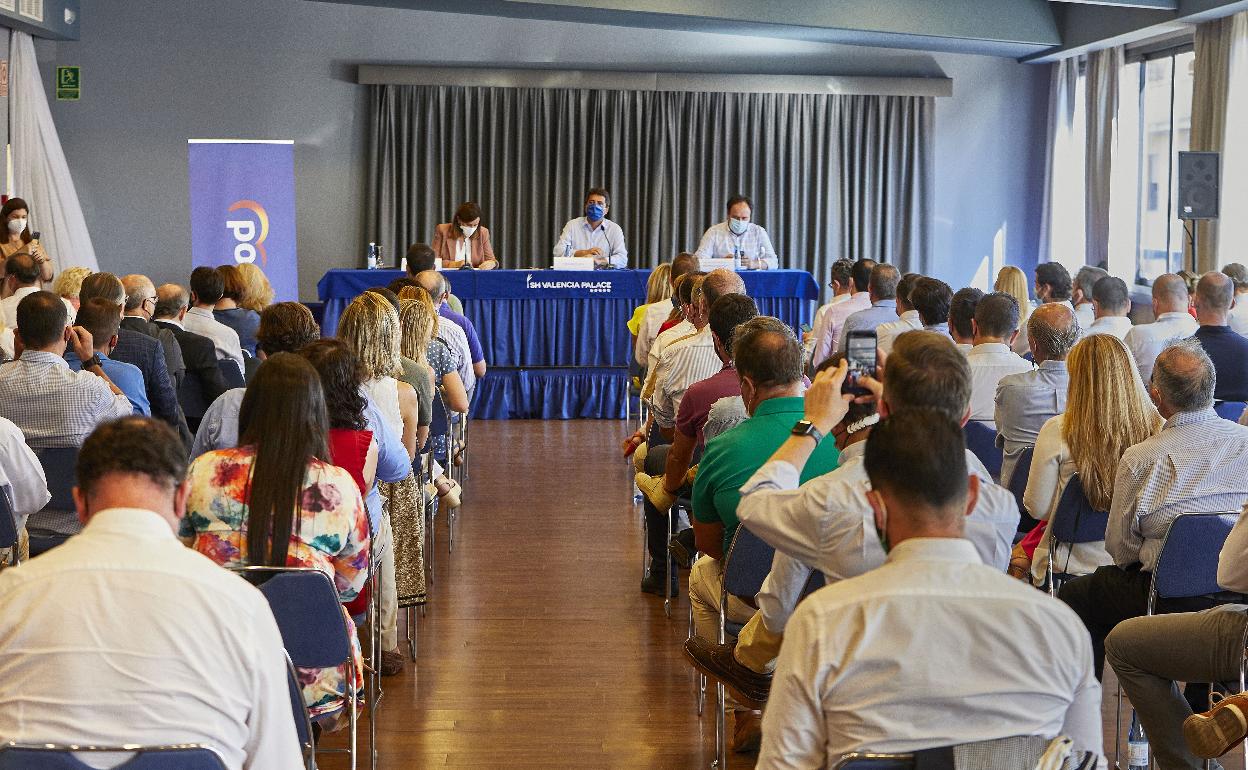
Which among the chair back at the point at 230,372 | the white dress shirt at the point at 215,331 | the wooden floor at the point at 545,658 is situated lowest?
the wooden floor at the point at 545,658

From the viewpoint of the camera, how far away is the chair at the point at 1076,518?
157 inches

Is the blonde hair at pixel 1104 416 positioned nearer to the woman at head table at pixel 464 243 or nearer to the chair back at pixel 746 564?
the chair back at pixel 746 564

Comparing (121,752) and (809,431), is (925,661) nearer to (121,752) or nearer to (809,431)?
(809,431)

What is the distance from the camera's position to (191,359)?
6.62 meters

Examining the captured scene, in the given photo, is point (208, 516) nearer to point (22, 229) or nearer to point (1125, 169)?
point (22, 229)

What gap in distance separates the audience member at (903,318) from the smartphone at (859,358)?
4.03m

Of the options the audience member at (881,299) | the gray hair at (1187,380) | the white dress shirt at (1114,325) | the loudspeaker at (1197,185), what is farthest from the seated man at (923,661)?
the loudspeaker at (1197,185)

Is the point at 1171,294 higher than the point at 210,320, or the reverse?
the point at 1171,294

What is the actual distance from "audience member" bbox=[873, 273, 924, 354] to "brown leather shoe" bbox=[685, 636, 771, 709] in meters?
3.65

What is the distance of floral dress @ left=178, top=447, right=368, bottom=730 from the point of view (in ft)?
10.3

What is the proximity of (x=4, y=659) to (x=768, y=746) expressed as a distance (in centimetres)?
115

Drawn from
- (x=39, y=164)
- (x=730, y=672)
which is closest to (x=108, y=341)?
(x=730, y=672)

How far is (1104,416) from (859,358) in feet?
4.46

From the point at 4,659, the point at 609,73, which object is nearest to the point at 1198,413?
the point at 4,659
